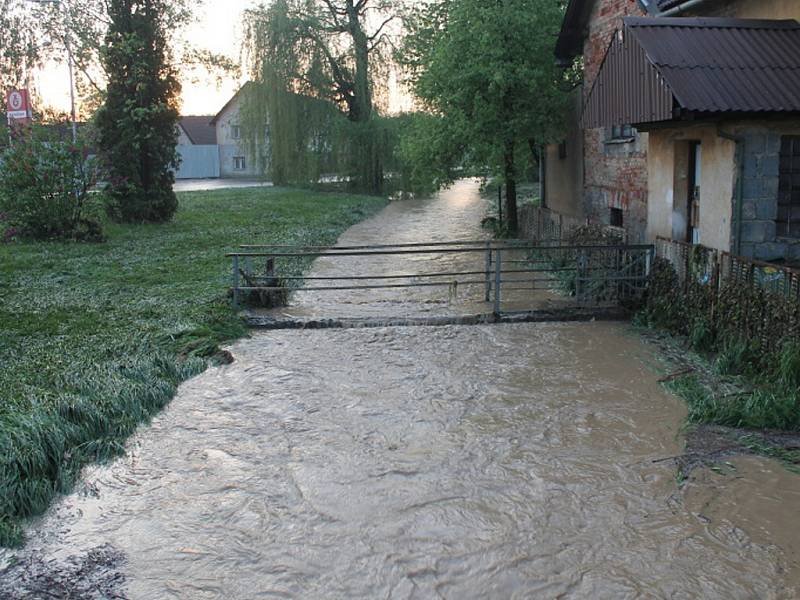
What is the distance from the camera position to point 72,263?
16156 mm

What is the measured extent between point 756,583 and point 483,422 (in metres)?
3.22

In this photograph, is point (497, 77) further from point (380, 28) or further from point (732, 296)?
point (380, 28)

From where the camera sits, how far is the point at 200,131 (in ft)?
247

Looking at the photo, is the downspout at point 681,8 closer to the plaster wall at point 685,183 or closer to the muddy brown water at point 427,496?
the plaster wall at point 685,183

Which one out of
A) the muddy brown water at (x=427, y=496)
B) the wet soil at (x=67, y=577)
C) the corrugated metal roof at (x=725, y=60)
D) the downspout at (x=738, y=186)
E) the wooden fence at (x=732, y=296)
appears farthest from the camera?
the downspout at (x=738, y=186)

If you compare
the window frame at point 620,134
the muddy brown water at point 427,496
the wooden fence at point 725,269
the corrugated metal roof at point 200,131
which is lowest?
the muddy brown water at point 427,496

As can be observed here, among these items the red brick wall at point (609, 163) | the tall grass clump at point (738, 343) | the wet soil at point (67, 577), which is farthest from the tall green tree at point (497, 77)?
the wet soil at point (67, 577)

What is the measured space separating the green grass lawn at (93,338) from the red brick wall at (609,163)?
20.6 feet

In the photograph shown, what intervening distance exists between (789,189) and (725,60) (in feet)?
5.79

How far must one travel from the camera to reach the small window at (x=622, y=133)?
14.5 m

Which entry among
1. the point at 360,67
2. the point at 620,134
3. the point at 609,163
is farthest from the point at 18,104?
the point at 360,67

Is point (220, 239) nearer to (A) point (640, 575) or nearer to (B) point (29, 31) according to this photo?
(A) point (640, 575)

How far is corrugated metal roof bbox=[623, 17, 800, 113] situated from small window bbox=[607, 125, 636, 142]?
405 centimetres

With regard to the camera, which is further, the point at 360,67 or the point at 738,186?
the point at 360,67
